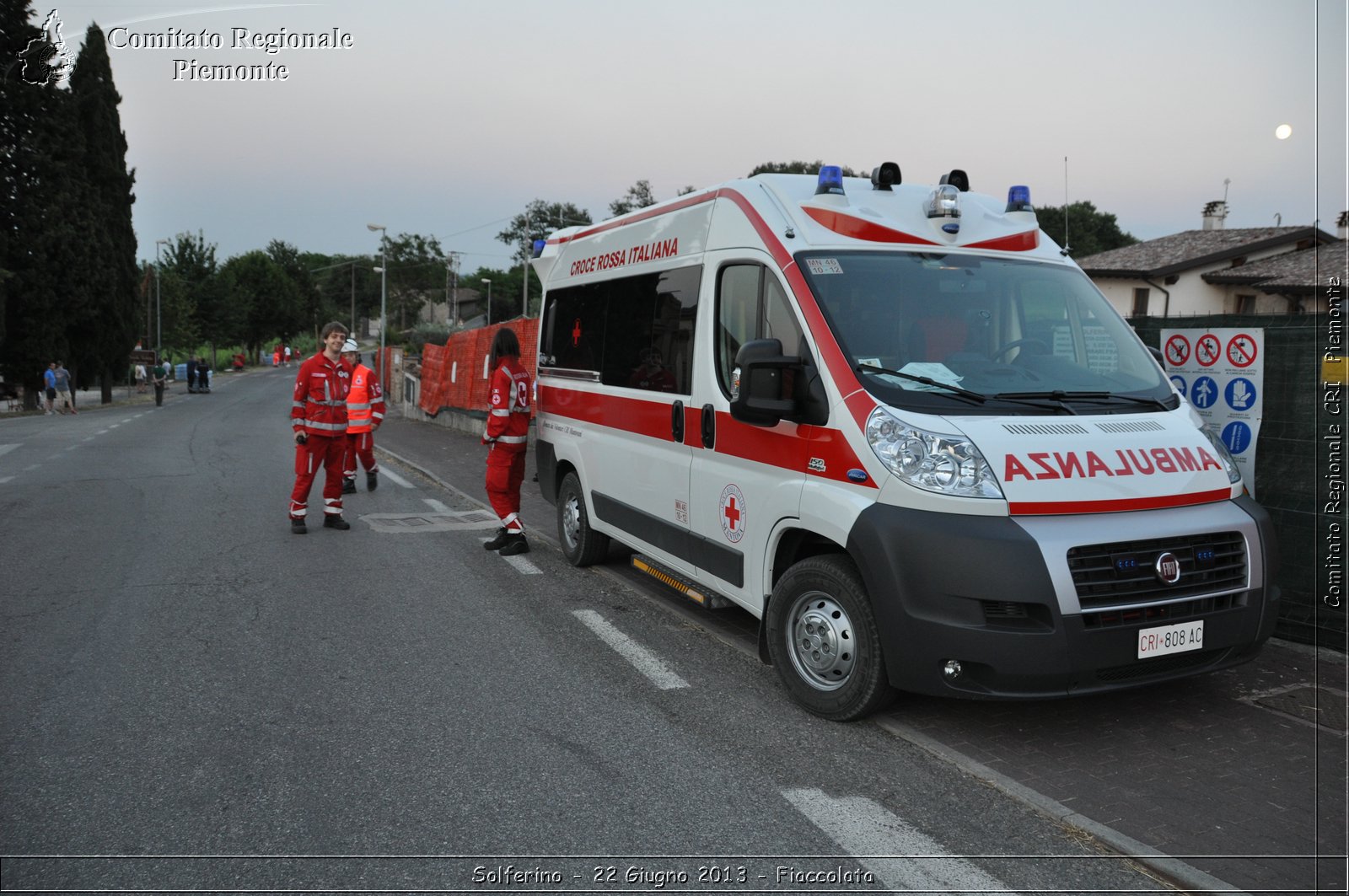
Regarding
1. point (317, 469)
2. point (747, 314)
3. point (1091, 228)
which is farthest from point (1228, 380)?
point (1091, 228)

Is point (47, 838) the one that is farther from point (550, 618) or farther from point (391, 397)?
point (391, 397)

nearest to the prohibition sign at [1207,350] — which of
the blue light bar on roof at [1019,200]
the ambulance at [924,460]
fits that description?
the ambulance at [924,460]

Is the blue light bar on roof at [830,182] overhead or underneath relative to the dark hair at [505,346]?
overhead

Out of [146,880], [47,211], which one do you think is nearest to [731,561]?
[146,880]

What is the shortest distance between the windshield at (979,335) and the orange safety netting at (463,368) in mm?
11005

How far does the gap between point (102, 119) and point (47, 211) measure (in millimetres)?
8969

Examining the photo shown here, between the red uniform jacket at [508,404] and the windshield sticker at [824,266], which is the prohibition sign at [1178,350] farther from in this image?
the red uniform jacket at [508,404]

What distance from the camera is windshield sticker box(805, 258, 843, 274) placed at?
185 inches

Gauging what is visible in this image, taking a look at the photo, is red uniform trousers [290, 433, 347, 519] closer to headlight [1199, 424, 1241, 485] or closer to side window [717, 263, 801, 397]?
side window [717, 263, 801, 397]

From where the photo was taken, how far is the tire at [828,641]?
416 cm

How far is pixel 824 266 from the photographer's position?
4.71 m

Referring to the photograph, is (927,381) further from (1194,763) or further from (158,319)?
(158,319)

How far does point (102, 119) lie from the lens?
132 ft

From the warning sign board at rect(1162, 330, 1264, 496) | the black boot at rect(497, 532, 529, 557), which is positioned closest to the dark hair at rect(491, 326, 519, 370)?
the black boot at rect(497, 532, 529, 557)
